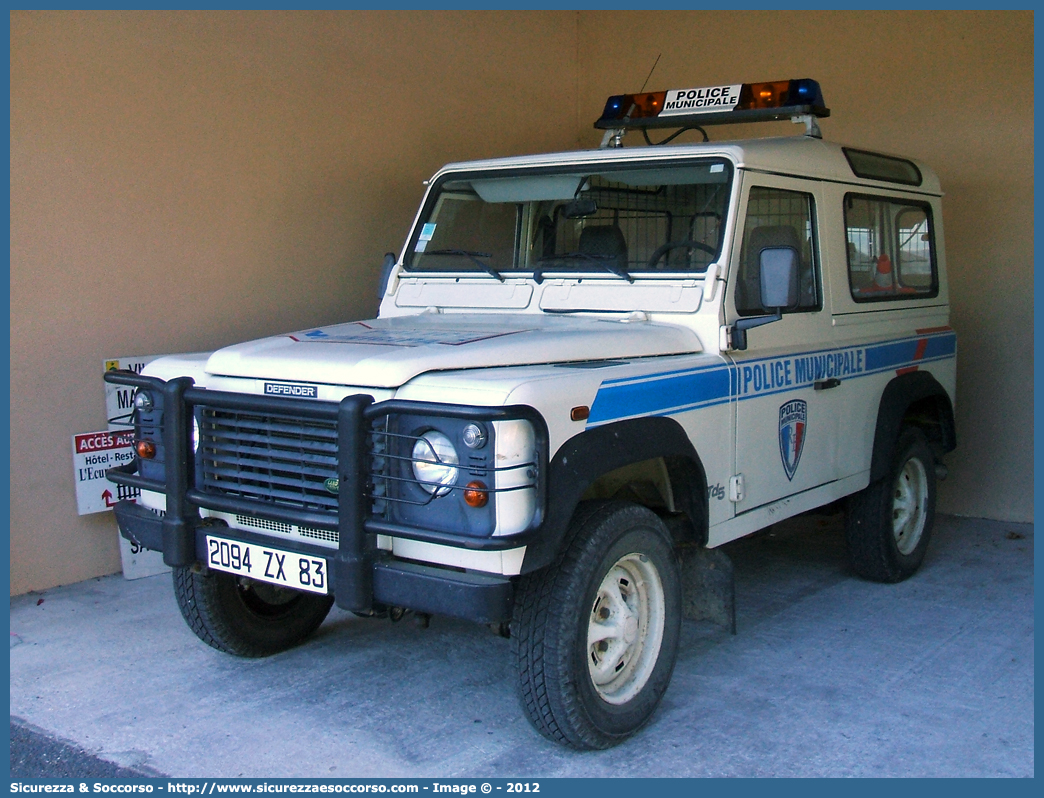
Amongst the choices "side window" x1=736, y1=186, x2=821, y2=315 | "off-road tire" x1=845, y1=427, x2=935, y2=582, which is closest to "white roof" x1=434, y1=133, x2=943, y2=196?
"side window" x1=736, y1=186, x2=821, y2=315

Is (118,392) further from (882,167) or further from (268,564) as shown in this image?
(882,167)

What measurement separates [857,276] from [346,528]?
293cm

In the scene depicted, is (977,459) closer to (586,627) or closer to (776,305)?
(776,305)

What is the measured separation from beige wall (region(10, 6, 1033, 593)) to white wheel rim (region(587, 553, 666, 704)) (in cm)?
303

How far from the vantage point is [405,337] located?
3.87 metres

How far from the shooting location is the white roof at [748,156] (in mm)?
4328

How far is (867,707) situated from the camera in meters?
3.94

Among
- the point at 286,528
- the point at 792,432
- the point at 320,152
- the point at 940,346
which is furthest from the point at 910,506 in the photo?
the point at 320,152

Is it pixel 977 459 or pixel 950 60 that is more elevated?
pixel 950 60

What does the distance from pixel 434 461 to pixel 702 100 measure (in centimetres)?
289

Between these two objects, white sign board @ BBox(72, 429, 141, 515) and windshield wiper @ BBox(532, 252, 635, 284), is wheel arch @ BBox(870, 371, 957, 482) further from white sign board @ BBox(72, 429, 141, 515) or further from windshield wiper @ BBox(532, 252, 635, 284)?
white sign board @ BBox(72, 429, 141, 515)

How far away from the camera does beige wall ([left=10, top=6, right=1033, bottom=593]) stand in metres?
5.11

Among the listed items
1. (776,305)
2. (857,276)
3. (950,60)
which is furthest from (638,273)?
(950,60)
